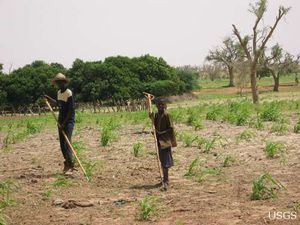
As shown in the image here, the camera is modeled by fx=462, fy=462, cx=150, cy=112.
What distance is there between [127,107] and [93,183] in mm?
30105

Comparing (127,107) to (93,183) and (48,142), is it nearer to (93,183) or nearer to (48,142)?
(48,142)

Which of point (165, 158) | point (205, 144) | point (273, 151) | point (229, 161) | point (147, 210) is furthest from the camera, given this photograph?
point (205, 144)

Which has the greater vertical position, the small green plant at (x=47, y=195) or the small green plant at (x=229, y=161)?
the small green plant at (x=47, y=195)

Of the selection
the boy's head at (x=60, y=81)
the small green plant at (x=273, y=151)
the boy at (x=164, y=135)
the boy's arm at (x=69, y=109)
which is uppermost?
the boy's head at (x=60, y=81)

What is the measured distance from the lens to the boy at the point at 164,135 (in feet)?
25.4

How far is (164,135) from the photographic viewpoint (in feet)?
25.8

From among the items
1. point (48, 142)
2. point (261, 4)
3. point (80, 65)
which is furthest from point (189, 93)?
point (48, 142)

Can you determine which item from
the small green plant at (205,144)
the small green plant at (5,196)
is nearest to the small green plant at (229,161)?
the small green plant at (205,144)

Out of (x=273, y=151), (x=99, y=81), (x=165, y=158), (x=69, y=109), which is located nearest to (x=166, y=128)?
(x=165, y=158)

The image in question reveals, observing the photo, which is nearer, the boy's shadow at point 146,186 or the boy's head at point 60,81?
the boy's shadow at point 146,186

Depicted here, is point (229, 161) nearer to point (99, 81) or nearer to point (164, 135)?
point (164, 135)

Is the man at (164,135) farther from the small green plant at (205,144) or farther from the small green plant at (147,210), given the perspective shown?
the small green plant at (205,144)

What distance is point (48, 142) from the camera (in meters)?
14.7

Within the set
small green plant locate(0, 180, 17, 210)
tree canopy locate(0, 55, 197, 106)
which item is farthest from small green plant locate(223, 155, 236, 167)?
tree canopy locate(0, 55, 197, 106)
